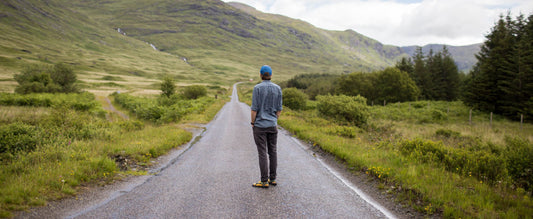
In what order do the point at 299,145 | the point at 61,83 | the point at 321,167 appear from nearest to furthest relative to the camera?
the point at 321,167 < the point at 299,145 < the point at 61,83

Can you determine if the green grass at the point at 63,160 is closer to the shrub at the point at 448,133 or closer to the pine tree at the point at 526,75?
the shrub at the point at 448,133

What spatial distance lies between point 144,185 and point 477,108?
3926 centimetres

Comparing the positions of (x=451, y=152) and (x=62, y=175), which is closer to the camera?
(x=62, y=175)

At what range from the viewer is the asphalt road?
4.07 metres

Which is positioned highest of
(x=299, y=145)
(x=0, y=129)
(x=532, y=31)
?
(x=532, y=31)

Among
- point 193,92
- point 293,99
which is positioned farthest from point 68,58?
point 293,99

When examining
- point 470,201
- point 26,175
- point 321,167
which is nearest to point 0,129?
point 26,175

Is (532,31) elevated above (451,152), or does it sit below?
above

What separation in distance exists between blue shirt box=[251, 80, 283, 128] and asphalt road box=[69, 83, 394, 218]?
136cm

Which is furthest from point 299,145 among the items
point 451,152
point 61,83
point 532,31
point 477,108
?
point 61,83

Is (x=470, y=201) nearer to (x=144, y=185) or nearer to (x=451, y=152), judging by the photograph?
(x=451, y=152)

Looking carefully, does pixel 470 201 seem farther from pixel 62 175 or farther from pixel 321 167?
pixel 62 175

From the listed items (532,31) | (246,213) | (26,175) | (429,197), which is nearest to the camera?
(246,213)

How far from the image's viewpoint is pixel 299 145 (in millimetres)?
10469
